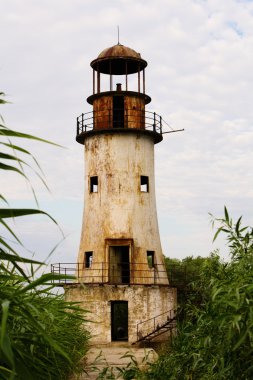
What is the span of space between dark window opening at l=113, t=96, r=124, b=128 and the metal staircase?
23.5 ft

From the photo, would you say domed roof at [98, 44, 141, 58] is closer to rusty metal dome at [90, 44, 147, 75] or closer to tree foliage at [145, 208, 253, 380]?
rusty metal dome at [90, 44, 147, 75]

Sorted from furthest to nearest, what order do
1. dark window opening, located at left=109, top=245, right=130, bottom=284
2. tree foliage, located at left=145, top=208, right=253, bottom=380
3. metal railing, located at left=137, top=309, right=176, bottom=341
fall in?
dark window opening, located at left=109, top=245, right=130, bottom=284 < metal railing, located at left=137, top=309, right=176, bottom=341 < tree foliage, located at left=145, top=208, right=253, bottom=380

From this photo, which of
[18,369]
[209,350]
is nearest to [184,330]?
[209,350]

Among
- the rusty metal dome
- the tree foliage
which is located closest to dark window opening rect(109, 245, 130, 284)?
the rusty metal dome

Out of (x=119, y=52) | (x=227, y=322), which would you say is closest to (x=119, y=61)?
(x=119, y=52)

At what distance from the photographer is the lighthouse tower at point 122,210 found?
21359 millimetres

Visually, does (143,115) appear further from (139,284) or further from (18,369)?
(18,369)

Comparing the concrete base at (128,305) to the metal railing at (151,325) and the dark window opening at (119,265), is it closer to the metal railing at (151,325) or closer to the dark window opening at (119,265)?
the metal railing at (151,325)

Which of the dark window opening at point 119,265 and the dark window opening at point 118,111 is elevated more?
the dark window opening at point 118,111

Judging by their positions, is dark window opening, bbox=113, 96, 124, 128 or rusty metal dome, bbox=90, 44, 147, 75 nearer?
rusty metal dome, bbox=90, 44, 147, 75

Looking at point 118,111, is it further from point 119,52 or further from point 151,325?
point 151,325

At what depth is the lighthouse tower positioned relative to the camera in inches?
841

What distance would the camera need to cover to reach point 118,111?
2392 cm

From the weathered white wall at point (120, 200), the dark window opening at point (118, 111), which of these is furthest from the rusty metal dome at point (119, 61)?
the weathered white wall at point (120, 200)
